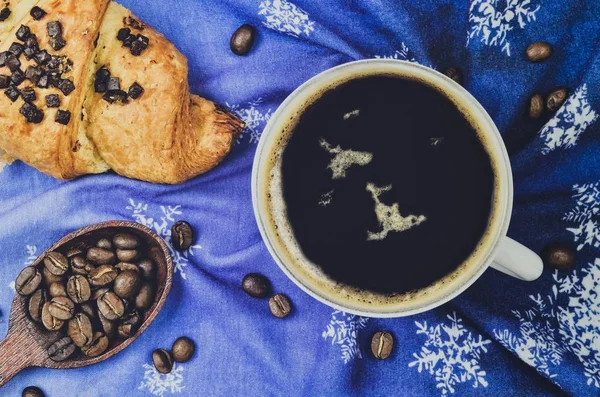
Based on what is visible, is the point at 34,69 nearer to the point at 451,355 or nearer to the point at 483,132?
the point at 483,132

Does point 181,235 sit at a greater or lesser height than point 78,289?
greater

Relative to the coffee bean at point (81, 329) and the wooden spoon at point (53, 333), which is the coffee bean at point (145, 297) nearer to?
the wooden spoon at point (53, 333)

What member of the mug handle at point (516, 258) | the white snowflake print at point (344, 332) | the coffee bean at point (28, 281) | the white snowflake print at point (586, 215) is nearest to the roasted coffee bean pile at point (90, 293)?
the coffee bean at point (28, 281)

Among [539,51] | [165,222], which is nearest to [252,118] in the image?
[165,222]

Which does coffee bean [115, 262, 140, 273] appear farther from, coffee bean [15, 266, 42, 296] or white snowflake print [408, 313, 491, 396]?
white snowflake print [408, 313, 491, 396]

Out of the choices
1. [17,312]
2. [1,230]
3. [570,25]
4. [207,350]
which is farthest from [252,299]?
[570,25]

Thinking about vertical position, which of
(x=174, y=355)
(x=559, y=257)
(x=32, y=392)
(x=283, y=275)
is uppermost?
(x=559, y=257)

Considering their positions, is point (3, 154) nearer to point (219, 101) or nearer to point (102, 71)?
point (102, 71)

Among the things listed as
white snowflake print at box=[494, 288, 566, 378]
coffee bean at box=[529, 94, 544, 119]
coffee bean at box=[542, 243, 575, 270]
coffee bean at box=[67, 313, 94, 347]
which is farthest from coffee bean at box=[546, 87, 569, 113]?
coffee bean at box=[67, 313, 94, 347]
